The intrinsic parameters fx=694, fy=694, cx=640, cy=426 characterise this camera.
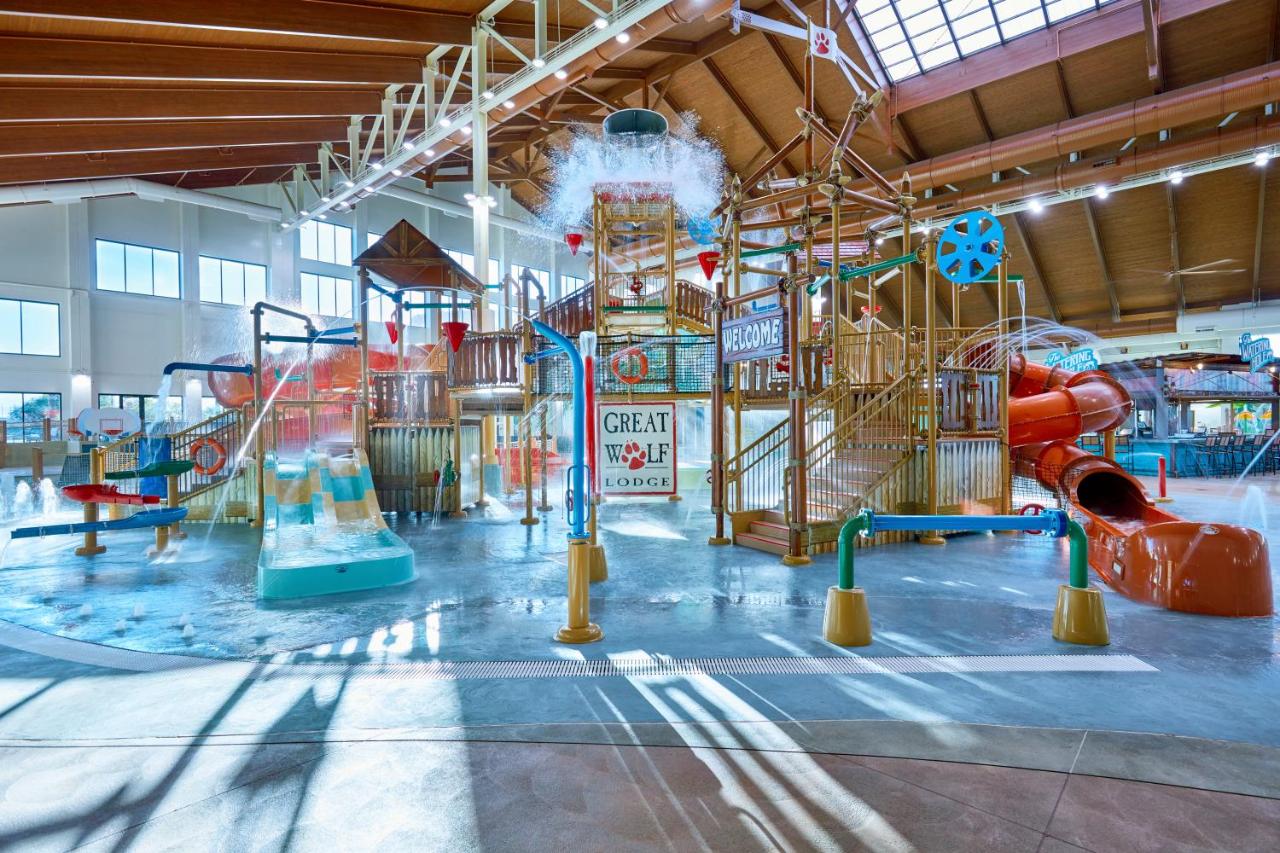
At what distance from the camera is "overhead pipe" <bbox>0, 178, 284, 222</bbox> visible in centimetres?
2072

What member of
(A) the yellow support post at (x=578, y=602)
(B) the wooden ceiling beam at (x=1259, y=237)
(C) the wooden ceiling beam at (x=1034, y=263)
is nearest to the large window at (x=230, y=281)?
(A) the yellow support post at (x=578, y=602)

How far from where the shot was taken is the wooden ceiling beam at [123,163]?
61.1 feet

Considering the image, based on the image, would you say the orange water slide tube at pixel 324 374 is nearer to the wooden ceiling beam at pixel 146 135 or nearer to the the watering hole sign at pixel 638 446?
the wooden ceiling beam at pixel 146 135

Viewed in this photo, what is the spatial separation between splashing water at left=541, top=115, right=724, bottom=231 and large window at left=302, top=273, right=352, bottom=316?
1041cm

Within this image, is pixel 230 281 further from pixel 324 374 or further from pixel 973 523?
pixel 973 523

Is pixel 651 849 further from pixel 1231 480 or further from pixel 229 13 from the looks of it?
pixel 1231 480

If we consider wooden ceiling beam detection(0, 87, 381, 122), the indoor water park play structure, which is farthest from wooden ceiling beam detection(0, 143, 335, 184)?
the indoor water park play structure

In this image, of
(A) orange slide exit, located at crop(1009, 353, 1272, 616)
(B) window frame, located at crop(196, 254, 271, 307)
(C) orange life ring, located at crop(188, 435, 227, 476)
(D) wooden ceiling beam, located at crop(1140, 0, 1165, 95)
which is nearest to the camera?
(A) orange slide exit, located at crop(1009, 353, 1272, 616)

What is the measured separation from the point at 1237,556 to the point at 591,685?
5.45 m

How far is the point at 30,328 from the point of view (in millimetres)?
22734

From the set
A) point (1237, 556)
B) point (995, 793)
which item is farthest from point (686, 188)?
point (995, 793)

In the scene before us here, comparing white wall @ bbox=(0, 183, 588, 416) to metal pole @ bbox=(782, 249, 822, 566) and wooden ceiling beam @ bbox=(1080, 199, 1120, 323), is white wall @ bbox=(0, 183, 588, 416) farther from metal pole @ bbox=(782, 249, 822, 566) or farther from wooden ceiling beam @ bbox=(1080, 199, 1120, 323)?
wooden ceiling beam @ bbox=(1080, 199, 1120, 323)

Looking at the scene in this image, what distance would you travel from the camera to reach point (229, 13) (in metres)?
12.2

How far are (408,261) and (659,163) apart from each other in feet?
50.8
